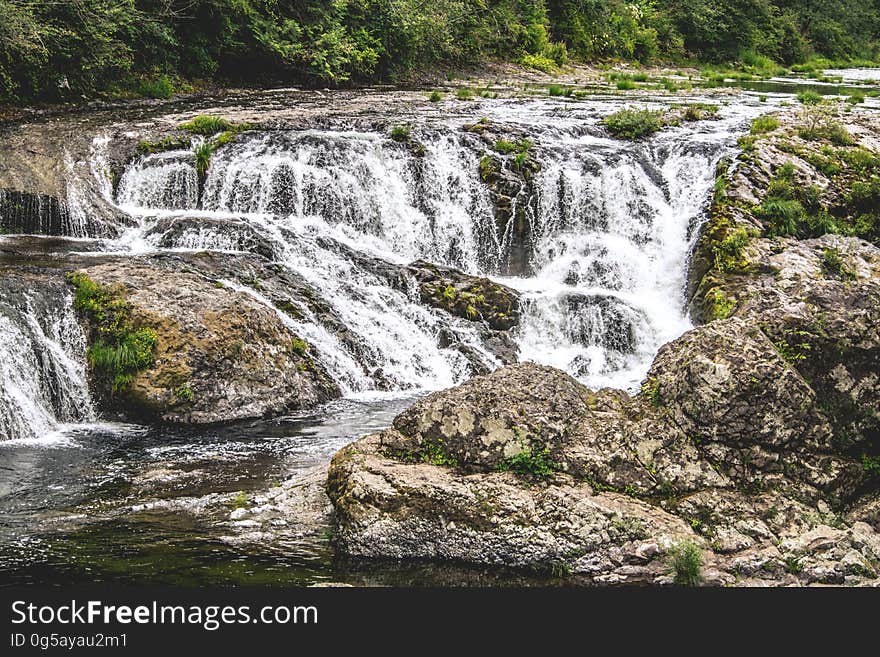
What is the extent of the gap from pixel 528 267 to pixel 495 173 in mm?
2240

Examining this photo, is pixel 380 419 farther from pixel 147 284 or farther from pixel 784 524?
pixel 784 524

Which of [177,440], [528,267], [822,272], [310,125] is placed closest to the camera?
[177,440]

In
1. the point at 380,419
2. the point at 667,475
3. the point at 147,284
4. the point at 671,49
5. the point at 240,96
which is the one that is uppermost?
the point at 671,49

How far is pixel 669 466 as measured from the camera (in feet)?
22.7

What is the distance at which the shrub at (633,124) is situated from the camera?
19.2 metres

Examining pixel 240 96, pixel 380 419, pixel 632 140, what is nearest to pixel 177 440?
pixel 380 419

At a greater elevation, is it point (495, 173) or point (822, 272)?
point (495, 173)

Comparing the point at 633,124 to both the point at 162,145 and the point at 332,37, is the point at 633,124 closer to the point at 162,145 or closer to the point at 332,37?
the point at 162,145

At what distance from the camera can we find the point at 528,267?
648 inches

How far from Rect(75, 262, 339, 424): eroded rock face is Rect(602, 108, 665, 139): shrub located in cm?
1032

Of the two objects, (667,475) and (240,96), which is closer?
(667,475)

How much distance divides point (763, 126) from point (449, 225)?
754 cm

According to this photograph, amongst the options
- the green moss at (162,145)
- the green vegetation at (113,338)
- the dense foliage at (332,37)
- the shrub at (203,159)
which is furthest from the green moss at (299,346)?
the dense foliage at (332,37)

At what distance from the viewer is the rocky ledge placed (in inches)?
250
